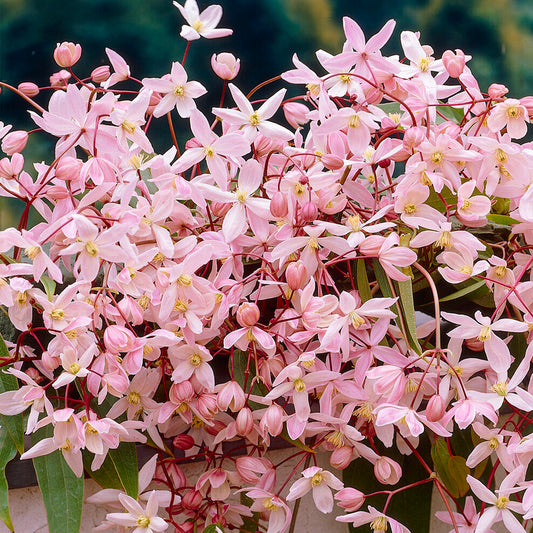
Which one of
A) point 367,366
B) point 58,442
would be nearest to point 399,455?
point 367,366

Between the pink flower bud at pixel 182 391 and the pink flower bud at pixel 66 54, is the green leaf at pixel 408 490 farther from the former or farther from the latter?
the pink flower bud at pixel 66 54

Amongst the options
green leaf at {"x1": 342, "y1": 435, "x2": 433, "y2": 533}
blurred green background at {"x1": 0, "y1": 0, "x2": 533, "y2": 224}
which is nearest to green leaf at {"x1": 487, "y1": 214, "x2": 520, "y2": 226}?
green leaf at {"x1": 342, "y1": 435, "x2": 433, "y2": 533}

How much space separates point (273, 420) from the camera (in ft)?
1.38

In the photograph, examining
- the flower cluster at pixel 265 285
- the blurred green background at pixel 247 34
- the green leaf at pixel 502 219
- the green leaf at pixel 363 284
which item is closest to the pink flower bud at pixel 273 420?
the flower cluster at pixel 265 285

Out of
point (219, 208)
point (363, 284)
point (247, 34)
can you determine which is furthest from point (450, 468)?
point (247, 34)

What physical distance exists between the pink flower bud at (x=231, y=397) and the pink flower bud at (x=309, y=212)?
120mm

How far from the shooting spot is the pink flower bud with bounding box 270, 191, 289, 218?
0.42 m

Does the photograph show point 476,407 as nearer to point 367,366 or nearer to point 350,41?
point 367,366

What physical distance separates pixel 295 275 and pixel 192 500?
0.21m

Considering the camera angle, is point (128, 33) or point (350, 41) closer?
point (350, 41)

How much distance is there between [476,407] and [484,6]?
3.01 feet

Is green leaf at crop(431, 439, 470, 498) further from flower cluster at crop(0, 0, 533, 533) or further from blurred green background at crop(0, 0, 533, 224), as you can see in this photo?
blurred green background at crop(0, 0, 533, 224)

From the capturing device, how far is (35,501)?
53 centimetres

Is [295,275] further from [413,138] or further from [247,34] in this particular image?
[247,34]
